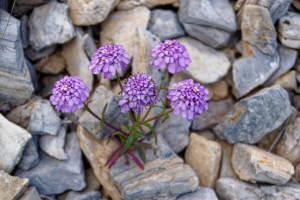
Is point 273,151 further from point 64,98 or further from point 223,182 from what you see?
point 64,98

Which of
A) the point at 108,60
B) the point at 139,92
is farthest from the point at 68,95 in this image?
the point at 139,92

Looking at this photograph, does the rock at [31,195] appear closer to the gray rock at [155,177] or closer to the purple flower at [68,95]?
the gray rock at [155,177]

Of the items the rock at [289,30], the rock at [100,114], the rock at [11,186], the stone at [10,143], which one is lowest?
the rock at [11,186]

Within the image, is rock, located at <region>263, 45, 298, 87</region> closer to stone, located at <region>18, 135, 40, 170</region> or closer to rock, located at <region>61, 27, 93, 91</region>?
rock, located at <region>61, 27, 93, 91</region>

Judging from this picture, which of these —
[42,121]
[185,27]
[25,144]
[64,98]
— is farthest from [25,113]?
[185,27]

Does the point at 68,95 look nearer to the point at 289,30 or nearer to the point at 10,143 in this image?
the point at 10,143

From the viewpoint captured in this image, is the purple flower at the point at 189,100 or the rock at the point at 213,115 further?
the rock at the point at 213,115

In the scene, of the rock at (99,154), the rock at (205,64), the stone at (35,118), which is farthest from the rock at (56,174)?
the rock at (205,64)
